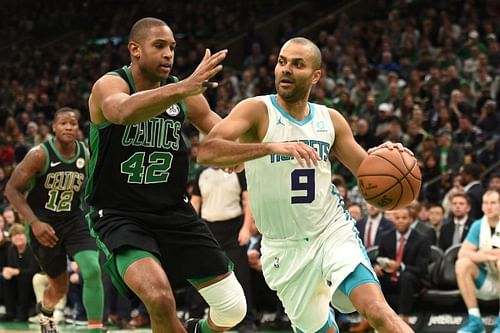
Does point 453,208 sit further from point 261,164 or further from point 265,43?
point 265,43

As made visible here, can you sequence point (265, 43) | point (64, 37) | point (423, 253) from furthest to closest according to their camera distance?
point (64, 37)
point (265, 43)
point (423, 253)

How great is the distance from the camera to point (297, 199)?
608cm

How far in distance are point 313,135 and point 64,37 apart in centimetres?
2601

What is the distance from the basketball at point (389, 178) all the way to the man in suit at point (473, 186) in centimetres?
600

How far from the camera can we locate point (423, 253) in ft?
36.5

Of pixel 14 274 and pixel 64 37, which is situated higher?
pixel 64 37

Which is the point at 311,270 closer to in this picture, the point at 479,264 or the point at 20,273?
the point at 479,264

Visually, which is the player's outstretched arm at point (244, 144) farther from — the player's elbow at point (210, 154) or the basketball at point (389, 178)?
the basketball at point (389, 178)

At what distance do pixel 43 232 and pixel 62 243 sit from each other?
53 centimetres

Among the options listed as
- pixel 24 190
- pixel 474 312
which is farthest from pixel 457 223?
pixel 24 190

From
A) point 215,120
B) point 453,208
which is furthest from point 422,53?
point 215,120

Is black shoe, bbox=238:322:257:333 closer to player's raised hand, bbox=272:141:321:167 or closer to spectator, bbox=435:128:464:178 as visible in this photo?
spectator, bbox=435:128:464:178

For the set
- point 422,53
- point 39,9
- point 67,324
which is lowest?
point 67,324

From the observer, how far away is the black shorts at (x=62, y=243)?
923 centimetres
